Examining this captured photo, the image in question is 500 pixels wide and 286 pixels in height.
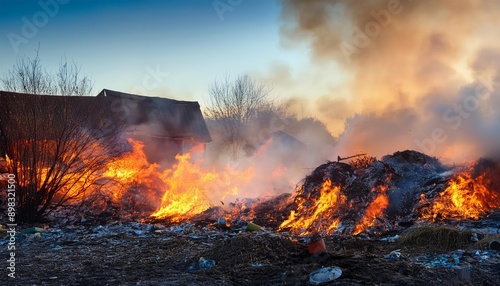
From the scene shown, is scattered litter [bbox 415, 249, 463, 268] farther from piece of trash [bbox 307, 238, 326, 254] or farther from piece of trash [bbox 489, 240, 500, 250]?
piece of trash [bbox 307, 238, 326, 254]

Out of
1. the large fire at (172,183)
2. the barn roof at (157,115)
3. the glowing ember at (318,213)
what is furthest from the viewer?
the barn roof at (157,115)

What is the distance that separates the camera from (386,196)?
10883 millimetres

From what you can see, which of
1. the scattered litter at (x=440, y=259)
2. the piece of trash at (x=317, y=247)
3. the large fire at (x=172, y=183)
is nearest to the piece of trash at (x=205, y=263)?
the piece of trash at (x=317, y=247)

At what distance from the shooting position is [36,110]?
12.0 meters

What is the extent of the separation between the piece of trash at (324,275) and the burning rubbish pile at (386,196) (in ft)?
15.2

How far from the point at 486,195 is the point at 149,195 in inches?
461

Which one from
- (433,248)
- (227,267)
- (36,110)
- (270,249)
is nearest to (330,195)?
(433,248)

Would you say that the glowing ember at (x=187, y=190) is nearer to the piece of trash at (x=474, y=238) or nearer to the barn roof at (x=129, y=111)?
the barn roof at (x=129, y=111)

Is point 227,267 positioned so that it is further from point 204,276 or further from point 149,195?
point 149,195

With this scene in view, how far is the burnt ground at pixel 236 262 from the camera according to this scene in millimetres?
5223

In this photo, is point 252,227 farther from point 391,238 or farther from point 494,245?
point 494,245

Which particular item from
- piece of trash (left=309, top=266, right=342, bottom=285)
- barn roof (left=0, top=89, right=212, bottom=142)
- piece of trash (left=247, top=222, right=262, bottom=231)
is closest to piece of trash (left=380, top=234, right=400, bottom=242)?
piece of trash (left=247, top=222, right=262, bottom=231)

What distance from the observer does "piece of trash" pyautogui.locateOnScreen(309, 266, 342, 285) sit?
16.3 ft

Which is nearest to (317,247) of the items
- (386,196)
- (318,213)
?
(318,213)
